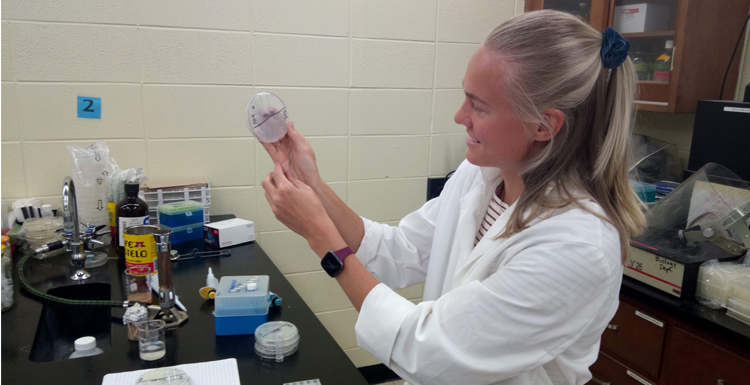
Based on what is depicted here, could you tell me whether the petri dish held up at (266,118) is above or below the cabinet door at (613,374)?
above

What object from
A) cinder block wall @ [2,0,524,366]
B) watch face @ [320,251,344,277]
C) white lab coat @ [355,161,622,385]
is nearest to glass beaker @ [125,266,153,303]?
watch face @ [320,251,344,277]

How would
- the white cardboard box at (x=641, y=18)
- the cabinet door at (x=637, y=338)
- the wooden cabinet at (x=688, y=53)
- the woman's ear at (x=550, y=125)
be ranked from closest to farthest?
A: the woman's ear at (x=550, y=125) → the cabinet door at (x=637, y=338) → the wooden cabinet at (x=688, y=53) → the white cardboard box at (x=641, y=18)

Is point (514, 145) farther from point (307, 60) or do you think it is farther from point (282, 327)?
point (307, 60)

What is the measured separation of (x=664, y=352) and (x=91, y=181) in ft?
7.30

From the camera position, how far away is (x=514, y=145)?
112 centimetres

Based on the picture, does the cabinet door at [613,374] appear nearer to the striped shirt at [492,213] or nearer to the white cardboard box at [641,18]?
the striped shirt at [492,213]

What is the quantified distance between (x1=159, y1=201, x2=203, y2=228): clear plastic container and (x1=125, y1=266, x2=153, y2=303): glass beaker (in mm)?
510

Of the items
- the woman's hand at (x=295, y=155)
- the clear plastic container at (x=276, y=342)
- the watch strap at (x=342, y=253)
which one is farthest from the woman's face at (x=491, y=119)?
the clear plastic container at (x=276, y=342)

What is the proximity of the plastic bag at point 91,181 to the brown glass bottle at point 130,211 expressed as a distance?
301 mm

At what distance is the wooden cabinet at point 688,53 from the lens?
7.02 ft

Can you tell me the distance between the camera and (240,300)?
1.27m

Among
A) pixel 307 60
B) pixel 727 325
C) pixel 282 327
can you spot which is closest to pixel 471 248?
pixel 282 327

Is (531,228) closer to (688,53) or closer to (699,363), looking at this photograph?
(699,363)

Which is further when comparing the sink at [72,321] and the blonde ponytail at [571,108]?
the sink at [72,321]
